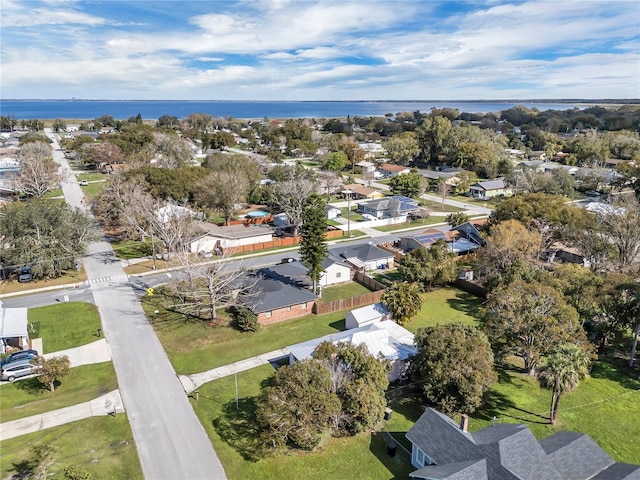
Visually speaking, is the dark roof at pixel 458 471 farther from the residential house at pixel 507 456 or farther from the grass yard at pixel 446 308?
the grass yard at pixel 446 308

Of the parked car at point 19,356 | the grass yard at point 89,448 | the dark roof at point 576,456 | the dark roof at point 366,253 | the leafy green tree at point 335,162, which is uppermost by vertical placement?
the leafy green tree at point 335,162

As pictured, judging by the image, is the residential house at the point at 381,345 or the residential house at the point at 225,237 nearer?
the residential house at the point at 381,345

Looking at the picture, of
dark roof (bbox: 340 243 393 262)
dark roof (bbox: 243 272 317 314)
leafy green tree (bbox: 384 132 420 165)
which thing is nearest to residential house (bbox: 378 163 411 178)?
leafy green tree (bbox: 384 132 420 165)

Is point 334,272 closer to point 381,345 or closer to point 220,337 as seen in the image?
point 220,337

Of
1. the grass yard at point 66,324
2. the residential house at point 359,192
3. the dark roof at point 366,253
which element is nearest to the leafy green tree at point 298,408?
the grass yard at point 66,324

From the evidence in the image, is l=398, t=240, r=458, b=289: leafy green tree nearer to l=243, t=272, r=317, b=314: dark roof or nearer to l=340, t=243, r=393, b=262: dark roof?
l=340, t=243, r=393, b=262: dark roof

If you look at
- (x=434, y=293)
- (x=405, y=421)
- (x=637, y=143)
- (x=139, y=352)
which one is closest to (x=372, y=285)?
(x=434, y=293)

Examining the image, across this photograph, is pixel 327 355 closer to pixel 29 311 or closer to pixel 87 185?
pixel 29 311
